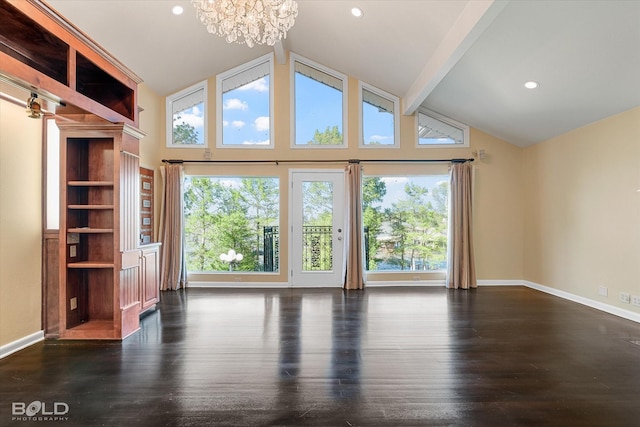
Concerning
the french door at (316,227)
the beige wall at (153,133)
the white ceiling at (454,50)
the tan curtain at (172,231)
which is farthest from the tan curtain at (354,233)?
the beige wall at (153,133)

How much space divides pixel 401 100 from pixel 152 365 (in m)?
5.48

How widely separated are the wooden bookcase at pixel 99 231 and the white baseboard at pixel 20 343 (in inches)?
8.0

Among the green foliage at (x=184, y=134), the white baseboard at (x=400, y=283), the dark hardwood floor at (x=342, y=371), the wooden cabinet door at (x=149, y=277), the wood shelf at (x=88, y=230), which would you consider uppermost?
the green foliage at (x=184, y=134)

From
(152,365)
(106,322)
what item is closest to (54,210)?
(106,322)

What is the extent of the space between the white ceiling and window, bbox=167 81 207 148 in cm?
17

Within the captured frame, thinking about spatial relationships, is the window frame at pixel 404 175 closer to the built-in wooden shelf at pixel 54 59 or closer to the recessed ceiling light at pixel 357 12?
the recessed ceiling light at pixel 357 12

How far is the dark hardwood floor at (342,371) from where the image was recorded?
6.70 feet

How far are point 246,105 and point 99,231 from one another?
11.6ft

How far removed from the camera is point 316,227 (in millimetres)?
5879

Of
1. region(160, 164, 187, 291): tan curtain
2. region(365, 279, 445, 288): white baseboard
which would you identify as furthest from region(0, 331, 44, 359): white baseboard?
region(365, 279, 445, 288): white baseboard

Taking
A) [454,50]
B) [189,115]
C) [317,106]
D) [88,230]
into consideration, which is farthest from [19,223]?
[454,50]

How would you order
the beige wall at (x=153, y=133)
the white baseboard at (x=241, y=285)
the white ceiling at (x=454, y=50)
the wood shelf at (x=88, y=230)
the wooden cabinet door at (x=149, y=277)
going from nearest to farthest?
the white ceiling at (x=454, y=50)
the wood shelf at (x=88, y=230)
the wooden cabinet door at (x=149, y=277)
the beige wall at (x=153, y=133)
the white baseboard at (x=241, y=285)

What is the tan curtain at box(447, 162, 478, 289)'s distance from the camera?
562cm

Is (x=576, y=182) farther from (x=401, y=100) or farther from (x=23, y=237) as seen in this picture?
(x=23, y=237)
